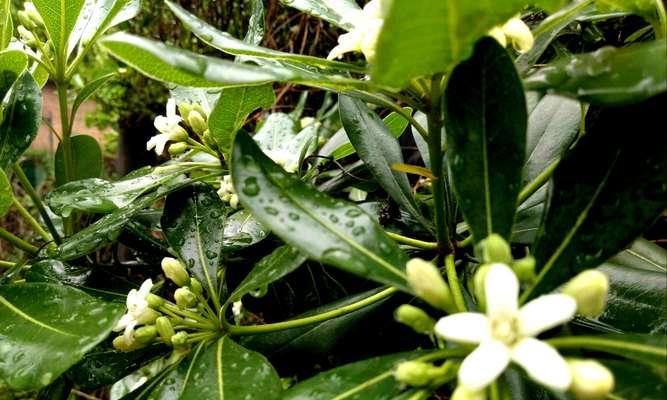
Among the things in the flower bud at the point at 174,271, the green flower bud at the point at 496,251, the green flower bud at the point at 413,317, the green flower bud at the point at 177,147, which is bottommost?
the flower bud at the point at 174,271

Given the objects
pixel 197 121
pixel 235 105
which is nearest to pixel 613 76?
pixel 235 105

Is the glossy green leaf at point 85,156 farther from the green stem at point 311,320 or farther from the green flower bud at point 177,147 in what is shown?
the green stem at point 311,320

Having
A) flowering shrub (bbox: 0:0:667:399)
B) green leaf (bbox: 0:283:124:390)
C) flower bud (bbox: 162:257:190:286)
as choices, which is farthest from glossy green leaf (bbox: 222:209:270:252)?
green leaf (bbox: 0:283:124:390)

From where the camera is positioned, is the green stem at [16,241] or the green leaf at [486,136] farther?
the green stem at [16,241]

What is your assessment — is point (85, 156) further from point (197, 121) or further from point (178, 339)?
point (178, 339)

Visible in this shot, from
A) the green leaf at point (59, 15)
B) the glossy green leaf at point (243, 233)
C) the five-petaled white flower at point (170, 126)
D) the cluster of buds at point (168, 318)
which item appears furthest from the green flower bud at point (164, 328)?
the green leaf at point (59, 15)

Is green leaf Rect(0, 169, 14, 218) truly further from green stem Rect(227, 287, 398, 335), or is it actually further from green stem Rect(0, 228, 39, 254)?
green stem Rect(227, 287, 398, 335)

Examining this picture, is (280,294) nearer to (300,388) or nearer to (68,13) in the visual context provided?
(300,388)
